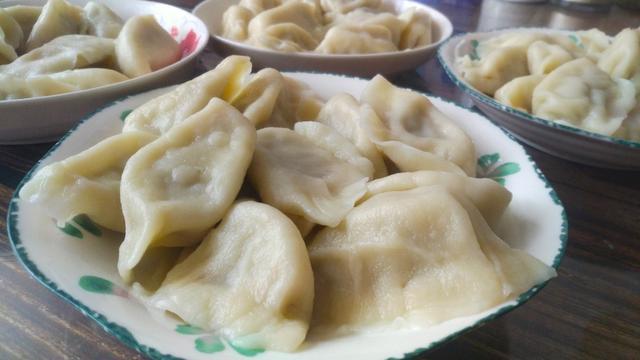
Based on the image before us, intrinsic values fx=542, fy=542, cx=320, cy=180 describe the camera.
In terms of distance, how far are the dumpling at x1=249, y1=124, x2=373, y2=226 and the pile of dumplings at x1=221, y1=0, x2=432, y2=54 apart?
2.16 ft

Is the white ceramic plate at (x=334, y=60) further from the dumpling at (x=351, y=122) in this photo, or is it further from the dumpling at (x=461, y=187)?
the dumpling at (x=461, y=187)

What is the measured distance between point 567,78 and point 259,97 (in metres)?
0.80

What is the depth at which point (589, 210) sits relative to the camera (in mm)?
1096

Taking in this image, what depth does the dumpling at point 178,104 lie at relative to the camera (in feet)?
3.05

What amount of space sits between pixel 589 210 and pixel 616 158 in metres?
0.14

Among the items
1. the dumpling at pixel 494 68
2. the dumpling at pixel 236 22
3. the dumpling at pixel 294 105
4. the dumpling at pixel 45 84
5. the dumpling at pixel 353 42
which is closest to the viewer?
the dumpling at pixel 294 105

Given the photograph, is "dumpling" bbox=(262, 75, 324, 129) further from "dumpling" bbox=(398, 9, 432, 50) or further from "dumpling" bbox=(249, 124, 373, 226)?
"dumpling" bbox=(398, 9, 432, 50)

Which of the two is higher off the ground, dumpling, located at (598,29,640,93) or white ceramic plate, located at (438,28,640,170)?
dumpling, located at (598,29,640,93)

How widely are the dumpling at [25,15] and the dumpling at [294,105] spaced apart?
0.89 meters

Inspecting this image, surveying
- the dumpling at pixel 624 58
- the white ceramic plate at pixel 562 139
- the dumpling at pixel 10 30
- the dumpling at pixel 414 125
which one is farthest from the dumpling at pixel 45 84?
the dumpling at pixel 624 58

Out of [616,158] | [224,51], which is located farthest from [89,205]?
[616,158]

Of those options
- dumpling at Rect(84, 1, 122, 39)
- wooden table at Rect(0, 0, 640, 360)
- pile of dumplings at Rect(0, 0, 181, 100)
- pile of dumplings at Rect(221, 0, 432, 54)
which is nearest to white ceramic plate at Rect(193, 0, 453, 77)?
pile of dumplings at Rect(221, 0, 432, 54)

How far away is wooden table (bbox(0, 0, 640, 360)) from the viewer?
761 mm

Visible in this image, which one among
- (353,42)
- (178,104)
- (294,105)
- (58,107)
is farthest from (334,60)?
(58,107)
